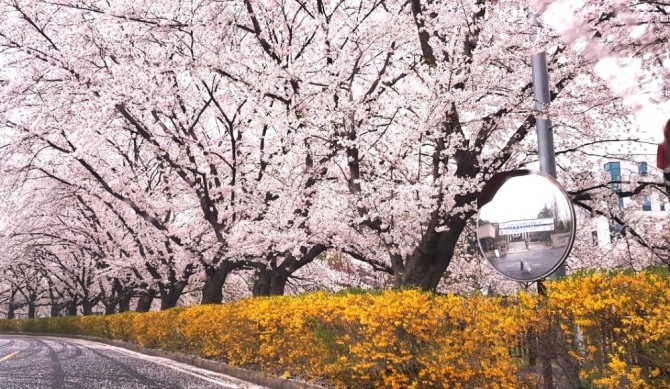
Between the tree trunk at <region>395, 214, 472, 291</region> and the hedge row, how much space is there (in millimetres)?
2174

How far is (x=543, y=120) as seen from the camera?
21.9ft

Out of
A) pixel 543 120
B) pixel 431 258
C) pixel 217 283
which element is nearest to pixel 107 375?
pixel 431 258

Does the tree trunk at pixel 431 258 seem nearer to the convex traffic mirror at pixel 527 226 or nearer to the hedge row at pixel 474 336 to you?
the hedge row at pixel 474 336

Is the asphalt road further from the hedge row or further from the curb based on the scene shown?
the hedge row

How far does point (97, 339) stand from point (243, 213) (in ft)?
51.0

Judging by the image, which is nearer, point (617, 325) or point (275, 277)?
point (617, 325)

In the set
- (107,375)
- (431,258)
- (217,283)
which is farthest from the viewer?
(217,283)

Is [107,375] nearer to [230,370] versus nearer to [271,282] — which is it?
[230,370]

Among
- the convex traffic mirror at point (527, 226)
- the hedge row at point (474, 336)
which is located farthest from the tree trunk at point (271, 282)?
the convex traffic mirror at point (527, 226)

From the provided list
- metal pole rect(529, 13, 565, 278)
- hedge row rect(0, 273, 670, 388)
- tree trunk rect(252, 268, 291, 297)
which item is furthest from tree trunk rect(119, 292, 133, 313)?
metal pole rect(529, 13, 565, 278)

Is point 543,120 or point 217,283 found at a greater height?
point 543,120

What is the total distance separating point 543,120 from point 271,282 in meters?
12.3

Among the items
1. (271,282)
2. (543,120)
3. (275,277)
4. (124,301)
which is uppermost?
(543,120)

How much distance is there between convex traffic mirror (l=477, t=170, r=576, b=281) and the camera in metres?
5.20
